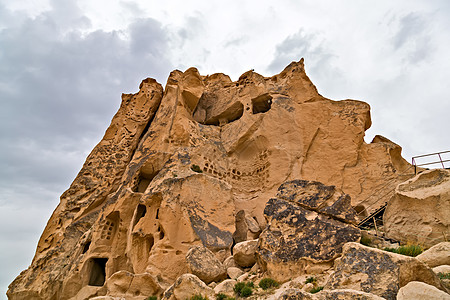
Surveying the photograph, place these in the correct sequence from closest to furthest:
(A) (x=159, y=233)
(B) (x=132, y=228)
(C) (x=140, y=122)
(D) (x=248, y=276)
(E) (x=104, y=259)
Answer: (D) (x=248, y=276)
(A) (x=159, y=233)
(B) (x=132, y=228)
(E) (x=104, y=259)
(C) (x=140, y=122)

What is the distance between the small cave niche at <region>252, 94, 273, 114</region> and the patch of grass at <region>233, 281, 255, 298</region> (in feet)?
36.7

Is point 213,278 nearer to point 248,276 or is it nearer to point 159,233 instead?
point 248,276

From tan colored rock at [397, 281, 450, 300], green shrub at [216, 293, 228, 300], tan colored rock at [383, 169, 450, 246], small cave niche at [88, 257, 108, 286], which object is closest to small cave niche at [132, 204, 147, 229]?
small cave niche at [88, 257, 108, 286]

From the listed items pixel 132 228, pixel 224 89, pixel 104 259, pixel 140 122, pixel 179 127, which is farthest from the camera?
pixel 224 89

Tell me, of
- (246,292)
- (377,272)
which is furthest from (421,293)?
(246,292)

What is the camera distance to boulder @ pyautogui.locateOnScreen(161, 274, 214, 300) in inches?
280

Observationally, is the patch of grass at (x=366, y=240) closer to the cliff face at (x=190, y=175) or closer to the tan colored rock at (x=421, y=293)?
the tan colored rock at (x=421, y=293)

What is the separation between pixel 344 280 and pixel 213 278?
4256mm

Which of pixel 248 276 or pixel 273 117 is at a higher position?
pixel 273 117

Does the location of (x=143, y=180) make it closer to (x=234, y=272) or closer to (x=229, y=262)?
(x=229, y=262)

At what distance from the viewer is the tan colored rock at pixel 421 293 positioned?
399cm

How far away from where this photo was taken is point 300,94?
16891 mm

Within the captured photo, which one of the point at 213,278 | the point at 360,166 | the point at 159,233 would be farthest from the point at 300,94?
the point at 213,278

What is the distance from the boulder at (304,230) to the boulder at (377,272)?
142 cm
